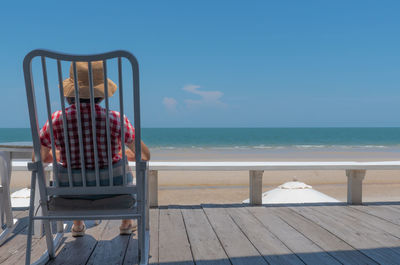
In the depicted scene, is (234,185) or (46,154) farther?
(234,185)

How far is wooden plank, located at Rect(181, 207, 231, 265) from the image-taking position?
5.17ft

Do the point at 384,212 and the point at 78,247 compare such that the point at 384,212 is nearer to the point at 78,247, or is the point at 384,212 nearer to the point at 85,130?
the point at 78,247

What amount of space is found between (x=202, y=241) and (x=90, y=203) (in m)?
0.75

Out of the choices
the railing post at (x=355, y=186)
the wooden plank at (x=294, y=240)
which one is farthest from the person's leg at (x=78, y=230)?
the railing post at (x=355, y=186)

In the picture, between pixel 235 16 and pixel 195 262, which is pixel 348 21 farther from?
pixel 195 262

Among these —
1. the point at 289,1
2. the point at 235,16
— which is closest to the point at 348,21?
the point at 289,1

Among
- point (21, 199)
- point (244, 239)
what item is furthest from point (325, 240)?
point (21, 199)

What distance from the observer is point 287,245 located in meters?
1.79

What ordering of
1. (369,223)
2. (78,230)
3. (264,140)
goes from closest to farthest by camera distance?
(78,230), (369,223), (264,140)

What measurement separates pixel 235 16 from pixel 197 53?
30.0 ft

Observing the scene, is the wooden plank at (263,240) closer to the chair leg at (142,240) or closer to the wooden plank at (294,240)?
the wooden plank at (294,240)

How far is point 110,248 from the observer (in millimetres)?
1747

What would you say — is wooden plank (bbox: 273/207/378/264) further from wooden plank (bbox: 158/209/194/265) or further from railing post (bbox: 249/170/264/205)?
wooden plank (bbox: 158/209/194/265)

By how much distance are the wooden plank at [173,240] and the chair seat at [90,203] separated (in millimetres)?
393
